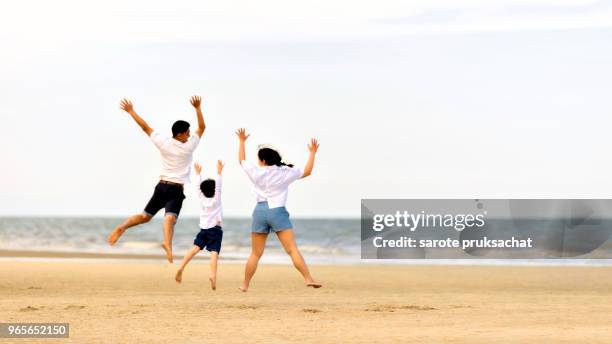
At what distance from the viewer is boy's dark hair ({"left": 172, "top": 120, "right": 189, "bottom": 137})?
12984 millimetres

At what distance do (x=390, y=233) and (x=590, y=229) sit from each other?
34.3 ft

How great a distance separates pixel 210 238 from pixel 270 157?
2120mm

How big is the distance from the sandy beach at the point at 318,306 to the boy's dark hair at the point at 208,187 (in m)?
1.60

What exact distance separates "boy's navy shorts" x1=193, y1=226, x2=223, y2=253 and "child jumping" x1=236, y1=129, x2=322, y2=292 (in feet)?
4.04

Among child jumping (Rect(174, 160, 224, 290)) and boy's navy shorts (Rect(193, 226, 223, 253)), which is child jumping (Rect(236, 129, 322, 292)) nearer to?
child jumping (Rect(174, 160, 224, 290))

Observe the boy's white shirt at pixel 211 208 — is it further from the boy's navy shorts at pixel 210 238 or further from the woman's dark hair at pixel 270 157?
the woman's dark hair at pixel 270 157

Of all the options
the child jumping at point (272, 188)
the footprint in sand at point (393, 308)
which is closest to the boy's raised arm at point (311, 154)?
the child jumping at point (272, 188)

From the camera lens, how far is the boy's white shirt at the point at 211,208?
1404 cm

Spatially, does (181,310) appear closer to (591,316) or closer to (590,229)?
(591,316)

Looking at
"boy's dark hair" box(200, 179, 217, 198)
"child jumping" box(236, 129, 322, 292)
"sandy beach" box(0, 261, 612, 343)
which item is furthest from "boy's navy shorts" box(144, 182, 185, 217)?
"sandy beach" box(0, 261, 612, 343)

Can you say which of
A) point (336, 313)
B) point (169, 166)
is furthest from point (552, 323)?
point (169, 166)

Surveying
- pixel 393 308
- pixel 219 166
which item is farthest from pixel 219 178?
pixel 393 308

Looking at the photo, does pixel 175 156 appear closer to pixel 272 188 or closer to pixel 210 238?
pixel 272 188

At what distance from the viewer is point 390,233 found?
4425cm
